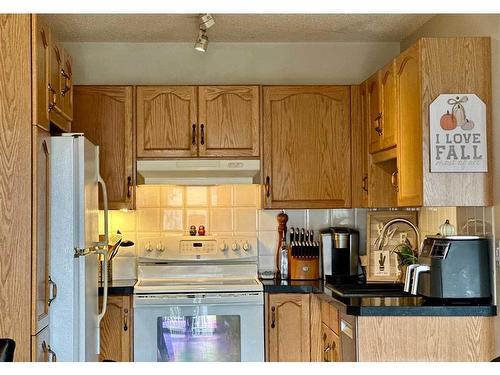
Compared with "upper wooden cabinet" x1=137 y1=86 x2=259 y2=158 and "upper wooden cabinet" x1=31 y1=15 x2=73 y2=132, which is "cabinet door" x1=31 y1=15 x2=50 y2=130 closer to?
"upper wooden cabinet" x1=31 y1=15 x2=73 y2=132

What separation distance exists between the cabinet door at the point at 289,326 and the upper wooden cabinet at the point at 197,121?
0.93 m

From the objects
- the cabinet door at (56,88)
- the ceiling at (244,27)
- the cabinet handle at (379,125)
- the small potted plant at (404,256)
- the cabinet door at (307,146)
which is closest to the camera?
the cabinet door at (56,88)

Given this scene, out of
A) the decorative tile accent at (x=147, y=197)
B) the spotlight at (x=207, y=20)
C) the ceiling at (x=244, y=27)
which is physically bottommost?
the decorative tile accent at (x=147, y=197)

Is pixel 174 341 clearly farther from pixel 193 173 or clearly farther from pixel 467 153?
pixel 467 153

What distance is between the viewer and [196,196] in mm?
4742

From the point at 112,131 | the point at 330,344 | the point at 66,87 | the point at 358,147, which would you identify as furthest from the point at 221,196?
the point at 66,87

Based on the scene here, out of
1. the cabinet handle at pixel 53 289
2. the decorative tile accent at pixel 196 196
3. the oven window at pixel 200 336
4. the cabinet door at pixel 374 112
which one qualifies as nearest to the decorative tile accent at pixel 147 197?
the decorative tile accent at pixel 196 196

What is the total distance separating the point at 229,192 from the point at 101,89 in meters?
1.09

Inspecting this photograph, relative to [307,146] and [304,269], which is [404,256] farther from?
[307,146]

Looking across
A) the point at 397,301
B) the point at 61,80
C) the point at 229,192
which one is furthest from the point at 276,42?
the point at 397,301

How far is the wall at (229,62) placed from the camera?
4.67m

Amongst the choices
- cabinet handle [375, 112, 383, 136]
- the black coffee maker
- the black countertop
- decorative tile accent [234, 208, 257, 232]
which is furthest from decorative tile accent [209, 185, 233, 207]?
the black countertop

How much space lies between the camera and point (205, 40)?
13.6ft

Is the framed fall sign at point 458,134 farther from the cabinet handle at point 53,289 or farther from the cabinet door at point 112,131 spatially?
the cabinet door at point 112,131
